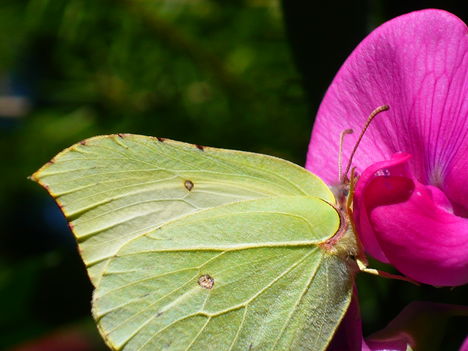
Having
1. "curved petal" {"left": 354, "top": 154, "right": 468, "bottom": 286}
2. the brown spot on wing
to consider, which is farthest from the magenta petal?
the brown spot on wing

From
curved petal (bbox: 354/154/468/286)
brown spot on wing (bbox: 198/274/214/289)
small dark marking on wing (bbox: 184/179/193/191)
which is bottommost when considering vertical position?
brown spot on wing (bbox: 198/274/214/289)

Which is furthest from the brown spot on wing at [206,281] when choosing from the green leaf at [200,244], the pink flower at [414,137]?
the pink flower at [414,137]

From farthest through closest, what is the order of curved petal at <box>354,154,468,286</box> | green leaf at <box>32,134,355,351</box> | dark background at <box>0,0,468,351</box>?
1. dark background at <box>0,0,468,351</box>
2. green leaf at <box>32,134,355,351</box>
3. curved petal at <box>354,154,468,286</box>

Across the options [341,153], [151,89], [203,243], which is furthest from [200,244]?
[151,89]

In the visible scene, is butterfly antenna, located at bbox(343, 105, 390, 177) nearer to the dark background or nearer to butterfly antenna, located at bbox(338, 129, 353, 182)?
butterfly antenna, located at bbox(338, 129, 353, 182)

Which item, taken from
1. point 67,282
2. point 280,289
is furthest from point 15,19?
point 280,289

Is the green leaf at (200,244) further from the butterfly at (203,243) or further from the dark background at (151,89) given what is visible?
the dark background at (151,89)

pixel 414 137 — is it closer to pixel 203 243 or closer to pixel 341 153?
pixel 341 153
